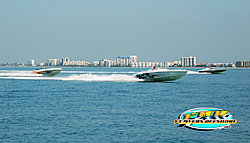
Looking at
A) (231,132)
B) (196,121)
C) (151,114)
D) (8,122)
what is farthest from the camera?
(151,114)

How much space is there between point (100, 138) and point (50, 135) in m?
2.58

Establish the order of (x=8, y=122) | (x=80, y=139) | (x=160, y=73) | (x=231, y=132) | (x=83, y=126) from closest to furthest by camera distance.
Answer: (x=80, y=139), (x=231, y=132), (x=83, y=126), (x=8, y=122), (x=160, y=73)

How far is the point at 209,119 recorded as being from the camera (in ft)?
41.2

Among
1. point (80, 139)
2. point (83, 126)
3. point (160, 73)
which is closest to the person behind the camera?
point (80, 139)

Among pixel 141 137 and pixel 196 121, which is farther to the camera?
pixel 141 137

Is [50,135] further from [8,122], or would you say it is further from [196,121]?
[196,121]

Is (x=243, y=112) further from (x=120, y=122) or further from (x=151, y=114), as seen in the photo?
(x=120, y=122)

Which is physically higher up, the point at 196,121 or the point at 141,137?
the point at 196,121

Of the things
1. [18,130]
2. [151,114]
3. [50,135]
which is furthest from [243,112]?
[18,130]

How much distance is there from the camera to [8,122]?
58.0 ft

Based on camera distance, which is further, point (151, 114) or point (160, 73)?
point (160, 73)

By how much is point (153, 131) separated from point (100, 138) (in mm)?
2901

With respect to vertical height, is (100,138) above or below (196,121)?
below

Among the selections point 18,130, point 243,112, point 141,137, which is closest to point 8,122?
point 18,130
